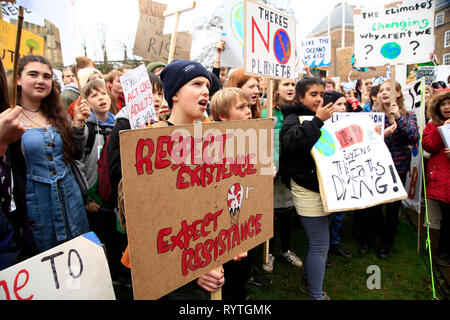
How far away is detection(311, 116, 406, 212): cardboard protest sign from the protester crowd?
14 cm

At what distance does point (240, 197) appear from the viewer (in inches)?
60.4

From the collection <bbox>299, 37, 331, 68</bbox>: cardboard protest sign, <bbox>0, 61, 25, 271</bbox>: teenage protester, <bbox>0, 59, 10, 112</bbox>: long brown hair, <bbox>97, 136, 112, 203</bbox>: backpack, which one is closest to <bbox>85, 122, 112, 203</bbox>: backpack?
<bbox>97, 136, 112, 203</bbox>: backpack

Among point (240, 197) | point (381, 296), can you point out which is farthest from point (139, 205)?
point (381, 296)

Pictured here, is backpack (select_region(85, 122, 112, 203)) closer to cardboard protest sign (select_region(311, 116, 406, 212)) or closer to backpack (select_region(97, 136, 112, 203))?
backpack (select_region(97, 136, 112, 203))

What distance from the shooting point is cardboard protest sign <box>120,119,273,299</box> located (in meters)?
1.11

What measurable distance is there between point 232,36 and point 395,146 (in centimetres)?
234

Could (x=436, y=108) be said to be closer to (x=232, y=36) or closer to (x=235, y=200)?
(x=232, y=36)

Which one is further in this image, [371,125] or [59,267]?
[371,125]

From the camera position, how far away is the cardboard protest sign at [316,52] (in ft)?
23.9

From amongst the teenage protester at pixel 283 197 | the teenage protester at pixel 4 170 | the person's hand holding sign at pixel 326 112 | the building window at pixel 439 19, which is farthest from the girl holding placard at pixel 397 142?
the building window at pixel 439 19

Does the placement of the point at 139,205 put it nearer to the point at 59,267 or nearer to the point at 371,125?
the point at 59,267

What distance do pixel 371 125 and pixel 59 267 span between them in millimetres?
2501

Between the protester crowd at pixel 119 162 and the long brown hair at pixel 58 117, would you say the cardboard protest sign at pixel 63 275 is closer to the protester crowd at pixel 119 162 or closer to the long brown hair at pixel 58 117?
the protester crowd at pixel 119 162

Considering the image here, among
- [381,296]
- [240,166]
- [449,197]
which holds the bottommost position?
[381,296]
